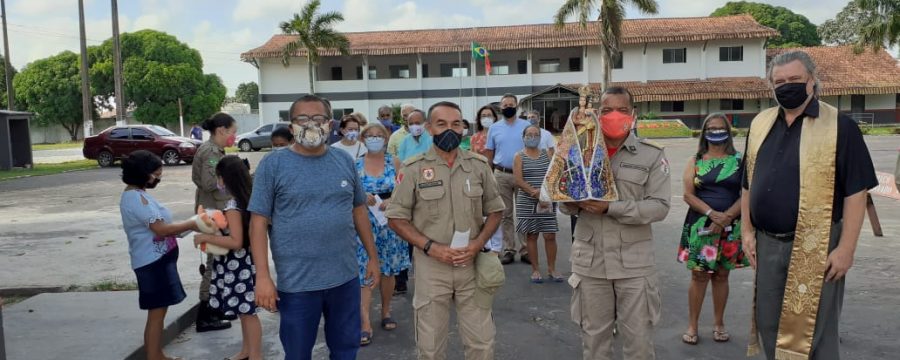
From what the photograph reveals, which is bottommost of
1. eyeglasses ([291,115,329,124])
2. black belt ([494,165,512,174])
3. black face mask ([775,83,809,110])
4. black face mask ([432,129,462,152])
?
black belt ([494,165,512,174])

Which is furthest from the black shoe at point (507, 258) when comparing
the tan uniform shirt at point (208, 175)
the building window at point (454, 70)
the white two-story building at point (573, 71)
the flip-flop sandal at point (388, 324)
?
the building window at point (454, 70)

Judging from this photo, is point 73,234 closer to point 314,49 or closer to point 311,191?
point 311,191

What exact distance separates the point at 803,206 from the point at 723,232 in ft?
5.18

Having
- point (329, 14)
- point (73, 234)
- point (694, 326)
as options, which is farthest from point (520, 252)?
point (329, 14)

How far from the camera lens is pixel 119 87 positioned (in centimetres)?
2559

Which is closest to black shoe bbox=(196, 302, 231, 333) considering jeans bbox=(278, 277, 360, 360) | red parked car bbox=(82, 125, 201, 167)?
jeans bbox=(278, 277, 360, 360)

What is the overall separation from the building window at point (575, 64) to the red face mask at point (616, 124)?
3774cm

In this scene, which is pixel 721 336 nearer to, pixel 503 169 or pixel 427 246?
pixel 427 246

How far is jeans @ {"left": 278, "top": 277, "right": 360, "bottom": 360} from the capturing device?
334 centimetres

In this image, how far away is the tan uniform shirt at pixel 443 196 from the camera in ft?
12.0

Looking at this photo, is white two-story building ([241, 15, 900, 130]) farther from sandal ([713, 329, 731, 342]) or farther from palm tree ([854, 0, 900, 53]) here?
sandal ([713, 329, 731, 342])

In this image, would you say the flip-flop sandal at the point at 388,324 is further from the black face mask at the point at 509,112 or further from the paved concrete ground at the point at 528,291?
the black face mask at the point at 509,112

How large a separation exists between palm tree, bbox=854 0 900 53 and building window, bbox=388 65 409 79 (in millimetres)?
24640

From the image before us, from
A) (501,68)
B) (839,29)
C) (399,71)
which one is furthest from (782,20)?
(399,71)
